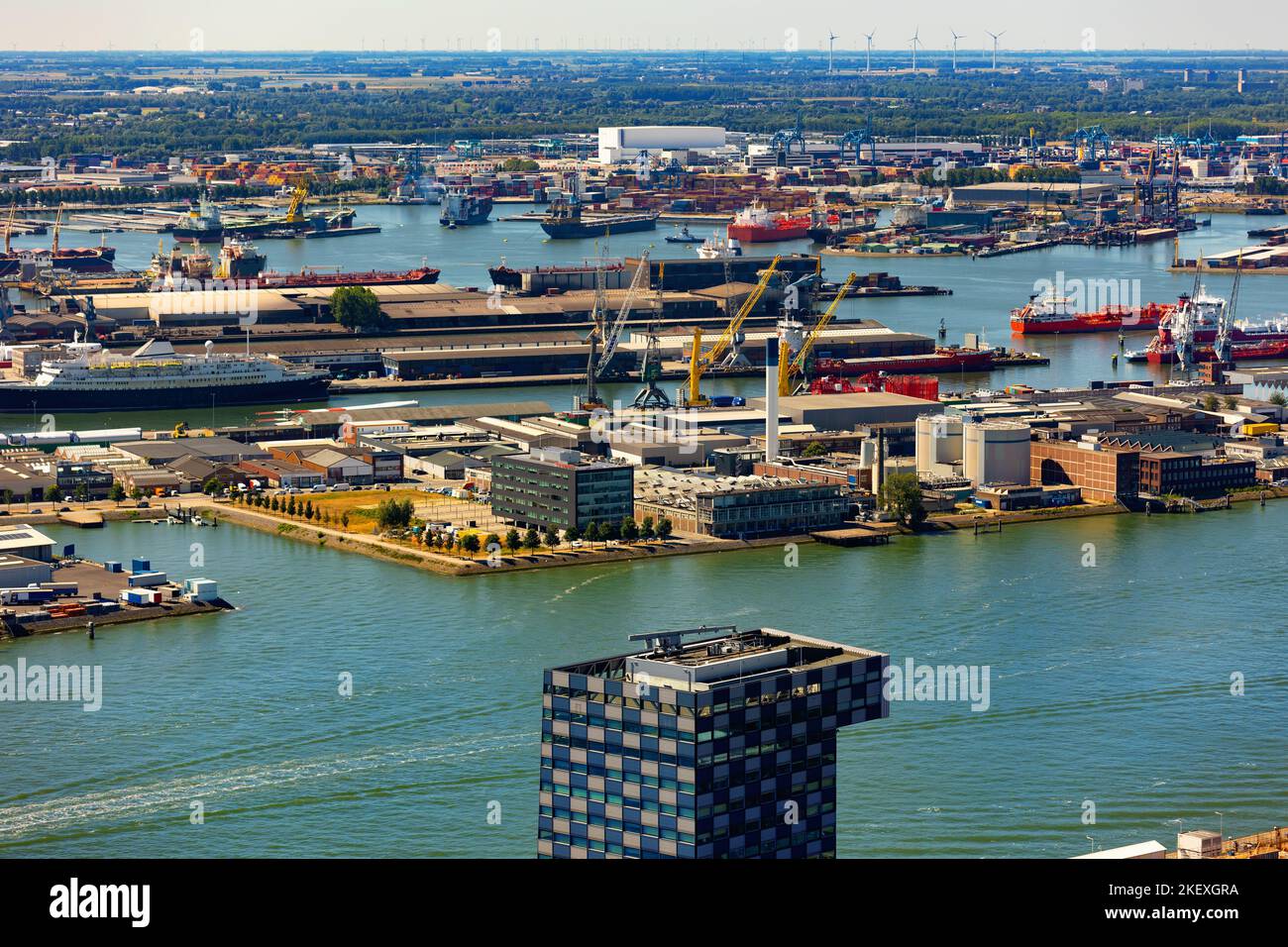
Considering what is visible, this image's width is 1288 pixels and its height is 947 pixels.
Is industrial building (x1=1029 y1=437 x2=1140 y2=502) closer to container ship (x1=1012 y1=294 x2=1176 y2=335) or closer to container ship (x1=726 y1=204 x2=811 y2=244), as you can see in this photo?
container ship (x1=1012 y1=294 x2=1176 y2=335)

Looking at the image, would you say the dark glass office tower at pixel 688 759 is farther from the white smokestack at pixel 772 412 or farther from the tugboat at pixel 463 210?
the tugboat at pixel 463 210

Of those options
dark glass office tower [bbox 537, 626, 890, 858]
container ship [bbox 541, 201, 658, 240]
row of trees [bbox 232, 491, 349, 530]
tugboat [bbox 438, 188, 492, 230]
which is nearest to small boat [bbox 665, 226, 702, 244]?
container ship [bbox 541, 201, 658, 240]

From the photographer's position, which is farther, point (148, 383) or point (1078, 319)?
point (1078, 319)

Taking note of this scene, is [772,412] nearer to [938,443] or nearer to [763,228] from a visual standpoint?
[938,443]

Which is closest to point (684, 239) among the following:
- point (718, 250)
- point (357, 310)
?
point (718, 250)

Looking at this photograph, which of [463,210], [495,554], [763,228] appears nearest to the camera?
[495,554]

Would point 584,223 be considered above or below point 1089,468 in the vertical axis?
above
